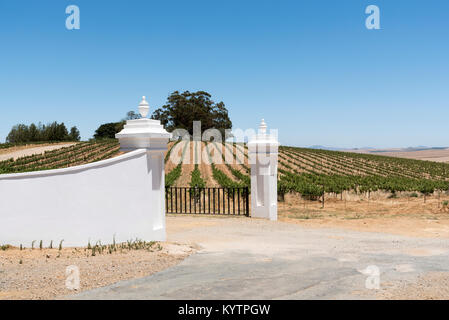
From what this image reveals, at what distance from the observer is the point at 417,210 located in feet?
62.0

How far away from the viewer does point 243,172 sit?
35344 millimetres

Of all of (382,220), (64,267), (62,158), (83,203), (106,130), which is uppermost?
(106,130)

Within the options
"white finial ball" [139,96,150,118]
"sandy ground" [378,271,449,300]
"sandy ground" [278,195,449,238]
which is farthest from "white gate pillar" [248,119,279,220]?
"sandy ground" [378,271,449,300]

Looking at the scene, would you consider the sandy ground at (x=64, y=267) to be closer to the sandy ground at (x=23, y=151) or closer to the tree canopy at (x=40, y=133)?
the sandy ground at (x=23, y=151)

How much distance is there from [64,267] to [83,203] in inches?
67.6

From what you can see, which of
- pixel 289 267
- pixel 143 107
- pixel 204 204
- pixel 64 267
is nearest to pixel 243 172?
pixel 204 204

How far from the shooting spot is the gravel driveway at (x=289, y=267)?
5.30 metres

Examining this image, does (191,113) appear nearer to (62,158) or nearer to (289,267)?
(62,158)

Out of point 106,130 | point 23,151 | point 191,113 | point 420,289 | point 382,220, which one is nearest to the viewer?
point 420,289

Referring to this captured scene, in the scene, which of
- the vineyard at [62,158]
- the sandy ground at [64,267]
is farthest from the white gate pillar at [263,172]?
the vineyard at [62,158]

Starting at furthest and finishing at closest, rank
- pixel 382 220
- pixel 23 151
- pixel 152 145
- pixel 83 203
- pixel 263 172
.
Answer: pixel 23 151 < pixel 382 220 < pixel 263 172 < pixel 152 145 < pixel 83 203

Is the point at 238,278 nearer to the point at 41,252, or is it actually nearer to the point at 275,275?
the point at 275,275

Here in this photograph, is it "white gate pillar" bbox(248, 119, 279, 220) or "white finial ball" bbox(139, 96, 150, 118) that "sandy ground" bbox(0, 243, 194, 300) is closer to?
"white finial ball" bbox(139, 96, 150, 118)
